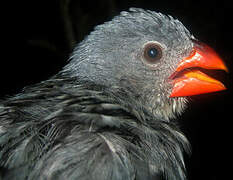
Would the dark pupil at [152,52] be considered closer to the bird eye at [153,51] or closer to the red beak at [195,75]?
the bird eye at [153,51]

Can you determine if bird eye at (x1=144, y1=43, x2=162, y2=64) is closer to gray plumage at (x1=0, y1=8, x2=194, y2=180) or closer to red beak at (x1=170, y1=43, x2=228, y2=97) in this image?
gray plumage at (x1=0, y1=8, x2=194, y2=180)

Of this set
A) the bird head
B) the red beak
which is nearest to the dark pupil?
the bird head

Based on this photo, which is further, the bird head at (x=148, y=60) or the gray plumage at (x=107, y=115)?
the bird head at (x=148, y=60)

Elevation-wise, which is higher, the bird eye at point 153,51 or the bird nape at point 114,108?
the bird eye at point 153,51

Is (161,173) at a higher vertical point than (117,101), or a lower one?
lower

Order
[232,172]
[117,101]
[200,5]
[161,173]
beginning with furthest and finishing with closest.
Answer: [200,5]
[232,172]
[117,101]
[161,173]

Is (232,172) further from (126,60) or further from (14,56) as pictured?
(14,56)

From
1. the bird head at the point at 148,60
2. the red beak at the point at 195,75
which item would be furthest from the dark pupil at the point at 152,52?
the red beak at the point at 195,75

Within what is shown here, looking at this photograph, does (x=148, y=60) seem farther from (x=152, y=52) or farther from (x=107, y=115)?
(x=107, y=115)

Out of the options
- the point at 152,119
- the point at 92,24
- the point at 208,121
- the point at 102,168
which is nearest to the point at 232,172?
the point at 208,121
